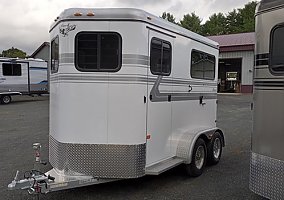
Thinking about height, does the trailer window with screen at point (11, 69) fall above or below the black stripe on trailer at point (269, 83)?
above

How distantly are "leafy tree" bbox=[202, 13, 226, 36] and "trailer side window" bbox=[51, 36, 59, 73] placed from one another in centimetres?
5096

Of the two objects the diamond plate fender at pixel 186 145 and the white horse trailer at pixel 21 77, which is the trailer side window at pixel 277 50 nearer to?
the diamond plate fender at pixel 186 145

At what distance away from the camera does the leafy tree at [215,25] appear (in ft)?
177

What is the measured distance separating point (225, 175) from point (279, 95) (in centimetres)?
282

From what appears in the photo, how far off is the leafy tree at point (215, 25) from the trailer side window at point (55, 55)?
2006 inches

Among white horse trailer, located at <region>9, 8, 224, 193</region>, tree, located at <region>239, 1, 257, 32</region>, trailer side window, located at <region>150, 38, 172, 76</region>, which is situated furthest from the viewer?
tree, located at <region>239, 1, 257, 32</region>

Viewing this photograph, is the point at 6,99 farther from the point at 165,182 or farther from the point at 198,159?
the point at 165,182

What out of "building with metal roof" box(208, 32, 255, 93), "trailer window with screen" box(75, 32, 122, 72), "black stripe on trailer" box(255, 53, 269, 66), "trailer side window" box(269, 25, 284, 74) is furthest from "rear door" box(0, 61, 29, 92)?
"trailer side window" box(269, 25, 284, 74)

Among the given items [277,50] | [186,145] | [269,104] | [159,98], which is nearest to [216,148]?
[186,145]

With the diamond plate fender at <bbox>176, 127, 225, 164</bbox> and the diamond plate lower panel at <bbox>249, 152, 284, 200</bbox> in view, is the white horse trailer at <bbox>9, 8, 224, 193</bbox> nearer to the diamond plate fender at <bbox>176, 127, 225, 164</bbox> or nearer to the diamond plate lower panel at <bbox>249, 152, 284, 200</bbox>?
the diamond plate fender at <bbox>176, 127, 225, 164</bbox>

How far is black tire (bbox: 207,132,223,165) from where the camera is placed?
22.2ft

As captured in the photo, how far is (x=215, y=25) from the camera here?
180 ft

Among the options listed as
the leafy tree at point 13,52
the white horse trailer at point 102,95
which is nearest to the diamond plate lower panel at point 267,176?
the white horse trailer at point 102,95

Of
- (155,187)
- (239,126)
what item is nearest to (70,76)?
(155,187)
